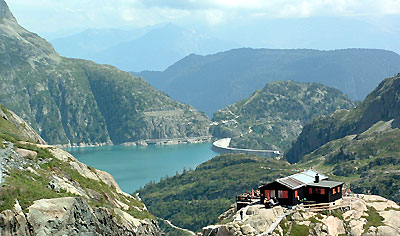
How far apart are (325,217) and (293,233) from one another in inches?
280

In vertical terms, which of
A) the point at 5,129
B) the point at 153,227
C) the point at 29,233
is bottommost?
the point at 153,227

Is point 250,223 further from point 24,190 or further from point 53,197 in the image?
point 24,190

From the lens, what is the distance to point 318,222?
2591 inches

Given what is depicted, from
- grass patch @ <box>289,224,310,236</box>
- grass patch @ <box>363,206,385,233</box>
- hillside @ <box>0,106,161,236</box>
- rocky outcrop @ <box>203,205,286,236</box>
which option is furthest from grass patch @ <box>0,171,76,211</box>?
grass patch @ <box>363,206,385,233</box>

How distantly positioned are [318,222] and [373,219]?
8195mm

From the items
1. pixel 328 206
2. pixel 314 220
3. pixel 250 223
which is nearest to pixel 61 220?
pixel 250 223

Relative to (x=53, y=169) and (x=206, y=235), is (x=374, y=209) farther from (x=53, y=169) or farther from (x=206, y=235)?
(x=53, y=169)

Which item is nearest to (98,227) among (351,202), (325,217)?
(325,217)

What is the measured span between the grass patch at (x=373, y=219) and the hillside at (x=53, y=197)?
2674 centimetres

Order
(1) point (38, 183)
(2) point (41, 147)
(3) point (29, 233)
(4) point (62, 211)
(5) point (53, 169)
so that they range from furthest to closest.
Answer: (2) point (41, 147) < (5) point (53, 169) < (1) point (38, 183) < (4) point (62, 211) < (3) point (29, 233)

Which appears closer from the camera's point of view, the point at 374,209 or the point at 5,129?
the point at 374,209

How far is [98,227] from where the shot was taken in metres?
65.1

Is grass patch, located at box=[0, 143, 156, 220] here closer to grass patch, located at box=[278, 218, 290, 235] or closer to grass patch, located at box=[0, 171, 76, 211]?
grass patch, located at box=[0, 171, 76, 211]

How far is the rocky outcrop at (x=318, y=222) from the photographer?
61344 mm
